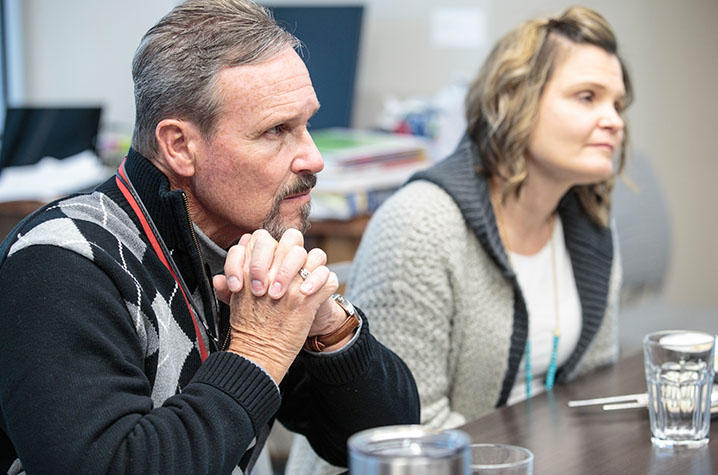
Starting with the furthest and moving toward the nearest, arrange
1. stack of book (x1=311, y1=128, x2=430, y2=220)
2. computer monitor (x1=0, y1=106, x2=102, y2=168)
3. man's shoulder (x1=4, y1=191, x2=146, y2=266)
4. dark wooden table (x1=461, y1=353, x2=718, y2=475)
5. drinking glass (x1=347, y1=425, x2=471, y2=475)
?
1. computer monitor (x1=0, y1=106, x2=102, y2=168)
2. stack of book (x1=311, y1=128, x2=430, y2=220)
3. dark wooden table (x1=461, y1=353, x2=718, y2=475)
4. man's shoulder (x1=4, y1=191, x2=146, y2=266)
5. drinking glass (x1=347, y1=425, x2=471, y2=475)

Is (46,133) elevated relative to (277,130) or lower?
lower

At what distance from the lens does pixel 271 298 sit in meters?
1.15

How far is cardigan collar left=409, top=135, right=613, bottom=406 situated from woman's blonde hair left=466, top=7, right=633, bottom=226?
44 millimetres

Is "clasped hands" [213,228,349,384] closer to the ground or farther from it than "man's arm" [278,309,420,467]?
farther from it

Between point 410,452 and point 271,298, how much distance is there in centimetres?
45

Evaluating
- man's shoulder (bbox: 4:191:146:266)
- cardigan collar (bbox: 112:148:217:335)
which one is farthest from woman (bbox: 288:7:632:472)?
man's shoulder (bbox: 4:191:146:266)

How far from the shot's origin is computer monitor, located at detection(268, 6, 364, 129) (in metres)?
3.44

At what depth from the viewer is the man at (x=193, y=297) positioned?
3.26 ft

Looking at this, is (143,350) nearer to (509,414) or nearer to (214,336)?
(214,336)

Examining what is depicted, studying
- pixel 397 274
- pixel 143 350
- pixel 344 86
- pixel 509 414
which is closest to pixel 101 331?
pixel 143 350

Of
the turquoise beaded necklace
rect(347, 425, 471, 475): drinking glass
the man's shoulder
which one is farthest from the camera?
the turquoise beaded necklace

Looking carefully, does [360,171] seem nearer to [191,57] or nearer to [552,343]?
[552,343]

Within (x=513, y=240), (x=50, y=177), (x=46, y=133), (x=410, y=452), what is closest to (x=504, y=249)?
(x=513, y=240)

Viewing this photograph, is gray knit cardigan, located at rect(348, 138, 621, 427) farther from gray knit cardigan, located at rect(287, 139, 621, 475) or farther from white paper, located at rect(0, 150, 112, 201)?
white paper, located at rect(0, 150, 112, 201)
